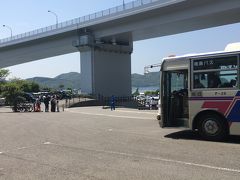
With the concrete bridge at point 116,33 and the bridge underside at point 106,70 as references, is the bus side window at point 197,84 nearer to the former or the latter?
the concrete bridge at point 116,33

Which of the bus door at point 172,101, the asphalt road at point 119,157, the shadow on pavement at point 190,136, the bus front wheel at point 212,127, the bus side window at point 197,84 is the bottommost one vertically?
the asphalt road at point 119,157

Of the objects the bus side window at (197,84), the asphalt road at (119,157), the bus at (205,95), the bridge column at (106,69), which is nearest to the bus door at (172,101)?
the bus at (205,95)

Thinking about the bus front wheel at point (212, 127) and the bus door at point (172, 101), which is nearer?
the bus front wheel at point (212, 127)

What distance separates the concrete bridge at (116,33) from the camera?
41013 mm

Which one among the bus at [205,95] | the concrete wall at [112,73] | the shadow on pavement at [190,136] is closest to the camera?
the bus at [205,95]

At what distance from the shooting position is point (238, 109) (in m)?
12.1

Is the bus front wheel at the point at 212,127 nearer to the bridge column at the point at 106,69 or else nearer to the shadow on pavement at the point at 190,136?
the shadow on pavement at the point at 190,136

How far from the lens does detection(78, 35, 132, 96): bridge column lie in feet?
177

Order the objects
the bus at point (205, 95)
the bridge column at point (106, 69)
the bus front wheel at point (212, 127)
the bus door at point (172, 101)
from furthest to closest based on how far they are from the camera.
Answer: the bridge column at point (106, 69) → the bus door at point (172, 101) → the bus front wheel at point (212, 127) → the bus at point (205, 95)

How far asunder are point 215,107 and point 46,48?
2055 inches

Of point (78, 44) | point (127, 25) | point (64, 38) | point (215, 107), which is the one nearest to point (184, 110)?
point (215, 107)

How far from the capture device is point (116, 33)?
Result: 165 ft

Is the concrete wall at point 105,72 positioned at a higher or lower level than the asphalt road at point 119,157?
higher

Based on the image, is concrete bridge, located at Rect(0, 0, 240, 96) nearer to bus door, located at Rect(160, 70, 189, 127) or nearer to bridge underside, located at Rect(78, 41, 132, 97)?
bridge underside, located at Rect(78, 41, 132, 97)
